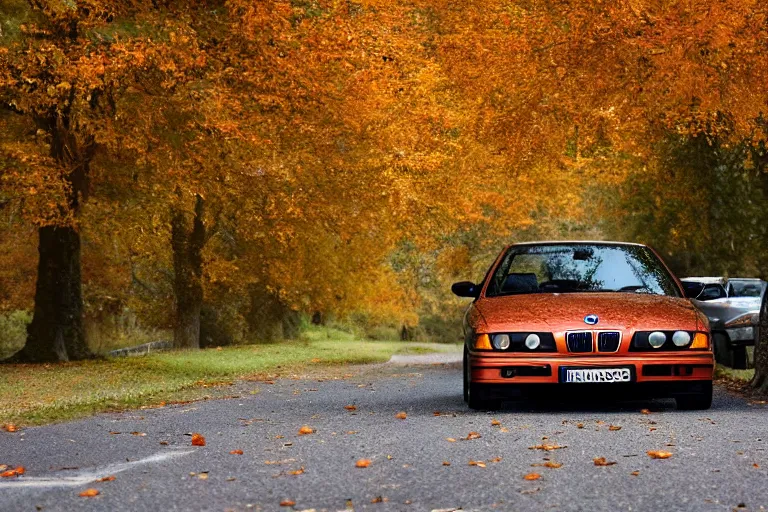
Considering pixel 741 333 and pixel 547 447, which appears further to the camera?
pixel 741 333

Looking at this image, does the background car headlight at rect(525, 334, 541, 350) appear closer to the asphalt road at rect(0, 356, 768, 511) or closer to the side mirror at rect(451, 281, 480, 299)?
the asphalt road at rect(0, 356, 768, 511)

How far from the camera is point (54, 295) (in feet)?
84.7

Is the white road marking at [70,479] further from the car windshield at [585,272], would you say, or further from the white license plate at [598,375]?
the car windshield at [585,272]

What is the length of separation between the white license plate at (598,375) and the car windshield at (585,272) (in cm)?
142

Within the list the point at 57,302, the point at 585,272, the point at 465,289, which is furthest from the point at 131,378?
the point at 585,272

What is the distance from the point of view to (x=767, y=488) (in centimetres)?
721

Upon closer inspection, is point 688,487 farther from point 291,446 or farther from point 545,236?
point 545,236

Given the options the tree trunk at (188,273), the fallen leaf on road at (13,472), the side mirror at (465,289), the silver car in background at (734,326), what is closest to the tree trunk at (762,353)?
the side mirror at (465,289)

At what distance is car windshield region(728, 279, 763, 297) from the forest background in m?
2.00

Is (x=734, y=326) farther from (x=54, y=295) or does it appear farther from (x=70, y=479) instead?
(x=70, y=479)

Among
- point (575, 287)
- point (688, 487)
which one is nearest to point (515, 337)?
point (575, 287)

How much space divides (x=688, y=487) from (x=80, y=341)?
2066cm

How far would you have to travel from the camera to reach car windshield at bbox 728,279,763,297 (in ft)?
82.5

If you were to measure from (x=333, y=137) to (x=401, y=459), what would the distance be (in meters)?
17.5
